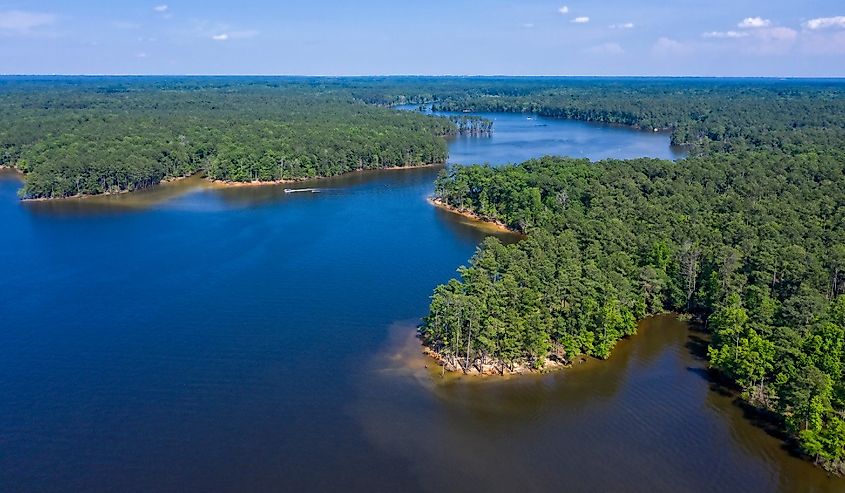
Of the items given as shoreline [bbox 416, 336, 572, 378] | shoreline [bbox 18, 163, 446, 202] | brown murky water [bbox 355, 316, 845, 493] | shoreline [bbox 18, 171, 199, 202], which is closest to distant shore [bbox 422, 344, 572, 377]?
shoreline [bbox 416, 336, 572, 378]

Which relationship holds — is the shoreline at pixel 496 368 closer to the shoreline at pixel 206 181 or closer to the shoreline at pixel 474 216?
the shoreline at pixel 474 216

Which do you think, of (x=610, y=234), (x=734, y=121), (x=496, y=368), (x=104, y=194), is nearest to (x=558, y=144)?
(x=734, y=121)

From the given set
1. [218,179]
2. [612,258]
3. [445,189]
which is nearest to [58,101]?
[218,179]

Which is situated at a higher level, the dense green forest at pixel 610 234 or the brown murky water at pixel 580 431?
the dense green forest at pixel 610 234

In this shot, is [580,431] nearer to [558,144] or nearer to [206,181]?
[206,181]

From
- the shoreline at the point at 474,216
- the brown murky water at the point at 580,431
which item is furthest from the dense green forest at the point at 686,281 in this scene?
the brown murky water at the point at 580,431

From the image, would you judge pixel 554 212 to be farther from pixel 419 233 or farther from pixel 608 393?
pixel 608 393
